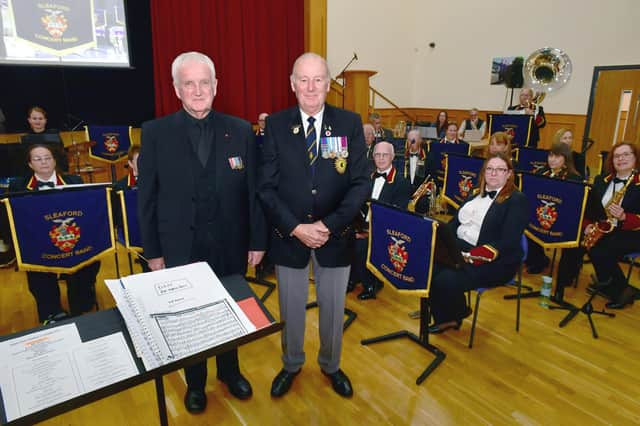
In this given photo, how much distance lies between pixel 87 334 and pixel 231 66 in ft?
28.2

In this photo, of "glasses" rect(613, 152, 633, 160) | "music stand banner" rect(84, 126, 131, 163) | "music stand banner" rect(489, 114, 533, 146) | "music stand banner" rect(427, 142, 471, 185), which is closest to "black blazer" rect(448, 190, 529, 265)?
"glasses" rect(613, 152, 633, 160)

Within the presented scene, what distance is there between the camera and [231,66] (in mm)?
8828

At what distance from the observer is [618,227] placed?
3.58m

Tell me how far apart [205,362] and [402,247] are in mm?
1449

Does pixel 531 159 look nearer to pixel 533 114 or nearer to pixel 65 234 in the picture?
pixel 533 114

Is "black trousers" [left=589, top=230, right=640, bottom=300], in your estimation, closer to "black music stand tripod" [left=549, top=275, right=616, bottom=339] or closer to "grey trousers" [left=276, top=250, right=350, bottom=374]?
"black music stand tripod" [left=549, top=275, right=616, bottom=339]

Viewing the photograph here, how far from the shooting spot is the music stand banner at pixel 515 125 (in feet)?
20.4

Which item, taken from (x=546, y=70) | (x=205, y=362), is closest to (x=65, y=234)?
(x=205, y=362)

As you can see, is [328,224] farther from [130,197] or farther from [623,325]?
[623,325]

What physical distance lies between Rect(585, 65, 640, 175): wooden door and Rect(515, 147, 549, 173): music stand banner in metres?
Result: 4.95

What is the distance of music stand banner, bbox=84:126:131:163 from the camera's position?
627cm

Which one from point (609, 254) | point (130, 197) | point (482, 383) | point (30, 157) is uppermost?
point (30, 157)

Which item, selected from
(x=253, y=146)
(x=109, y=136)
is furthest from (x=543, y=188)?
(x=109, y=136)

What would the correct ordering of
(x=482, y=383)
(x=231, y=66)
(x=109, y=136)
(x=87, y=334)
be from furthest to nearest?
1. (x=231, y=66)
2. (x=109, y=136)
3. (x=482, y=383)
4. (x=87, y=334)
